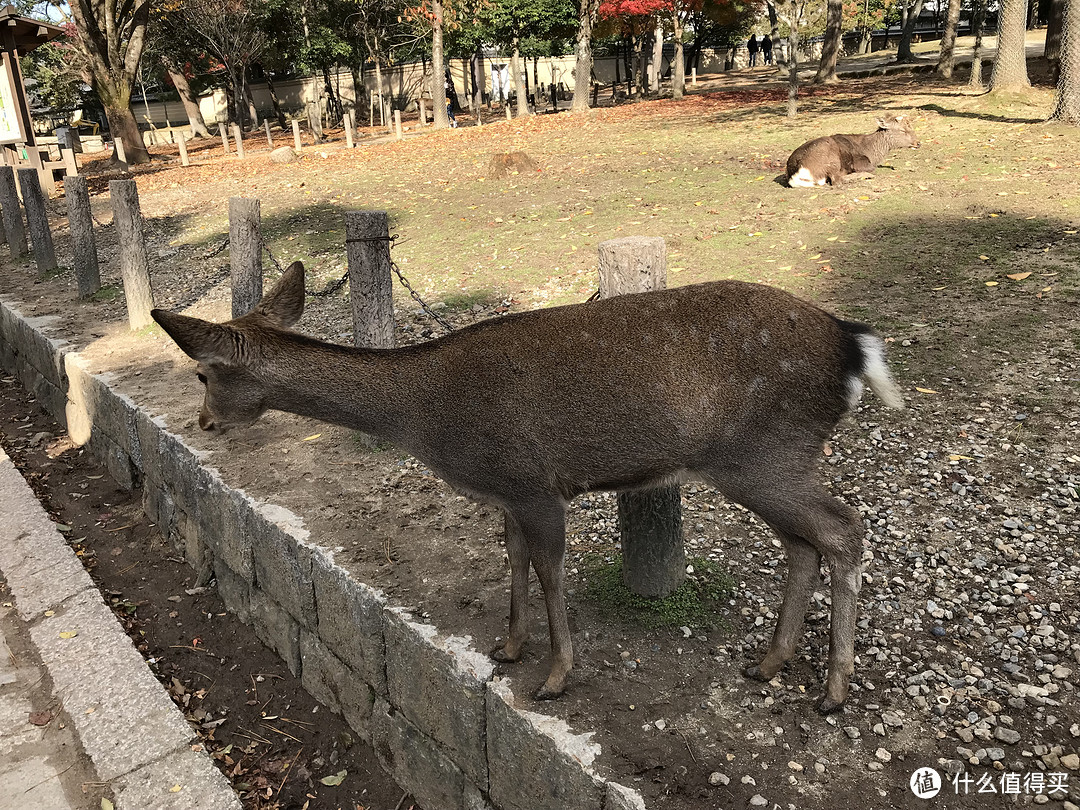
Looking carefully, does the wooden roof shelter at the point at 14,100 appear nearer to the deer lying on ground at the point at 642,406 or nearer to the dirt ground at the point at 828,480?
the dirt ground at the point at 828,480

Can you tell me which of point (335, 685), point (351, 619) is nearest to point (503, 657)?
point (351, 619)

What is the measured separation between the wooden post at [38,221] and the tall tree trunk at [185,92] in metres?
25.3

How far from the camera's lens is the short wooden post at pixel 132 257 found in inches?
347

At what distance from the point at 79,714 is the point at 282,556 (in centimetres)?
136

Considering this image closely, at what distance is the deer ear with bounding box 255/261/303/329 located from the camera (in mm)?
3807

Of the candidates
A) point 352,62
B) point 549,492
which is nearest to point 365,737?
point 549,492

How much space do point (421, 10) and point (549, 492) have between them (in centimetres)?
2824

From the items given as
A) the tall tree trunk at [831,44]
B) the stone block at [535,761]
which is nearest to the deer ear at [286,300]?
the stone block at [535,761]

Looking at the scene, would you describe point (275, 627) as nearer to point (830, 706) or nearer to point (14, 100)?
point (830, 706)

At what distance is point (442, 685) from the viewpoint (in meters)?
3.65

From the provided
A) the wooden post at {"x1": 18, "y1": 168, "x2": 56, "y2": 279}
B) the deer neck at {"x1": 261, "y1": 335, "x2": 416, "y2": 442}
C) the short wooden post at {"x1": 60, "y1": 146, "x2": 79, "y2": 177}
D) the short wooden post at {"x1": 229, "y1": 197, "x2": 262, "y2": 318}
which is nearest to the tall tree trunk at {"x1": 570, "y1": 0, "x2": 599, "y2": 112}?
the short wooden post at {"x1": 60, "y1": 146, "x2": 79, "y2": 177}

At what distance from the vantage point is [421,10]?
27766 mm

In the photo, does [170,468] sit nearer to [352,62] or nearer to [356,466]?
[356,466]

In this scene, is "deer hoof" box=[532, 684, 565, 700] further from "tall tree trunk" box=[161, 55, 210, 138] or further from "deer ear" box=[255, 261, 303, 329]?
"tall tree trunk" box=[161, 55, 210, 138]
